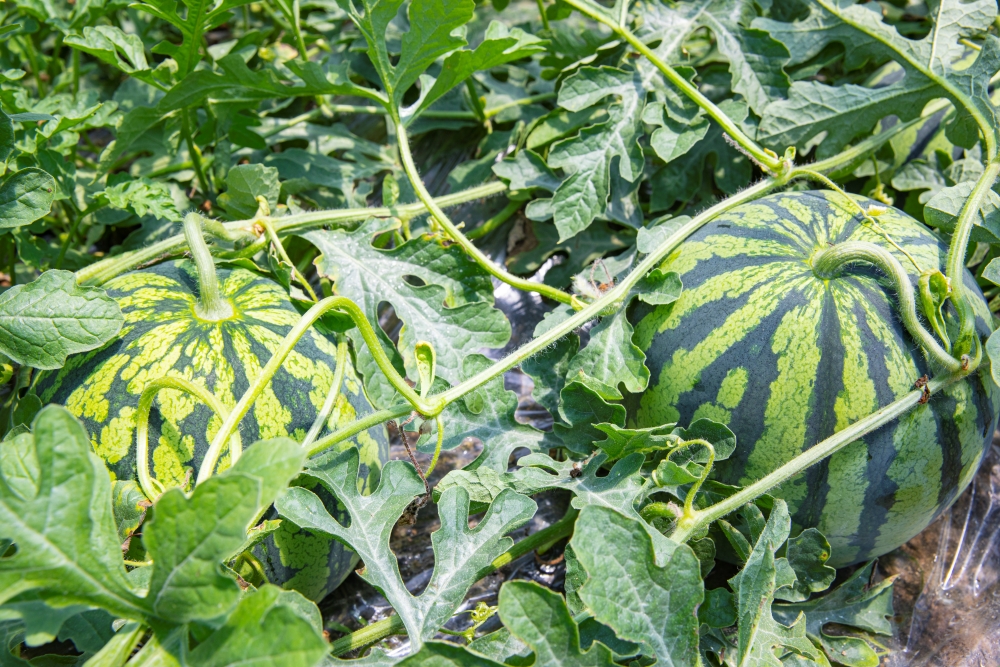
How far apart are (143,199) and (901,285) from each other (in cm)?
176

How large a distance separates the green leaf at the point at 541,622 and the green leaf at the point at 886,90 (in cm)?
143

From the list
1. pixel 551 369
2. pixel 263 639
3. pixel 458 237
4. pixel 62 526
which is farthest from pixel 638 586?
pixel 458 237

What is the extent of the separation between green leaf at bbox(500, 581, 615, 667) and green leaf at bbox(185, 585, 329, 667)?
33cm

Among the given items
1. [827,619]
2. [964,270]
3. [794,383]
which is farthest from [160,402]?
[964,270]

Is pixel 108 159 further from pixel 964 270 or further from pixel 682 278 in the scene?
pixel 964 270

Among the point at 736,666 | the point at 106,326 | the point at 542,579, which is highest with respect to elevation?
the point at 106,326

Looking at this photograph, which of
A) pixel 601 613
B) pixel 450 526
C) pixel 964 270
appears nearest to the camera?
pixel 601 613

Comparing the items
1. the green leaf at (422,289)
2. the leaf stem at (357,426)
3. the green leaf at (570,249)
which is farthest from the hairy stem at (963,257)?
the leaf stem at (357,426)

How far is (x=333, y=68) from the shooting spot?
212 centimetres

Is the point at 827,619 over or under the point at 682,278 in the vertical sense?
under

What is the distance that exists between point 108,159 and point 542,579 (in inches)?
65.8

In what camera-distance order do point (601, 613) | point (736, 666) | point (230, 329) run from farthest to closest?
point (230, 329) < point (736, 666) < point (601, 613)

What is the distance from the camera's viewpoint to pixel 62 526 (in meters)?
1.07

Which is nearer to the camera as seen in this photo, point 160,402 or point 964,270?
point 160,402
